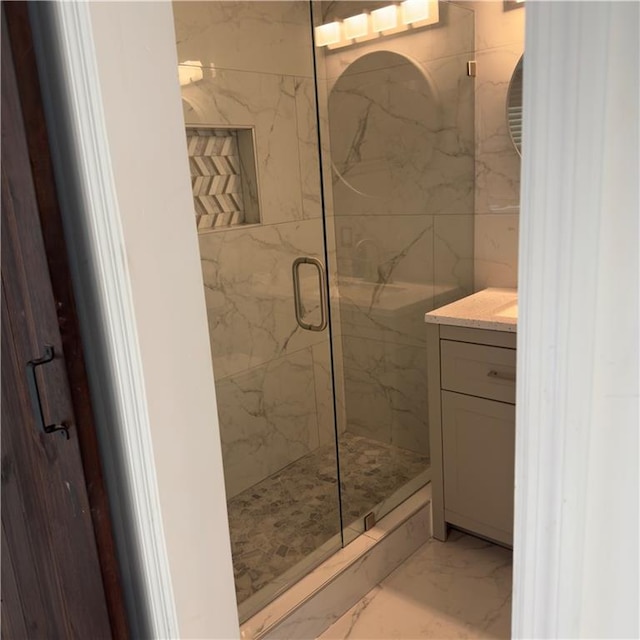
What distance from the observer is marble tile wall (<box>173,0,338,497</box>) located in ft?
7.22

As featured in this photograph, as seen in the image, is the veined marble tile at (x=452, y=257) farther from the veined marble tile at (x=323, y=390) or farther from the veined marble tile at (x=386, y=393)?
the veined marble tile at (x=323, y=390)

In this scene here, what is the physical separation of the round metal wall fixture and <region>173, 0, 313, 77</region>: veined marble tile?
815 mm

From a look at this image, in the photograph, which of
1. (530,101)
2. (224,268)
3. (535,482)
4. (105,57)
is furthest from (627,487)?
(224,268)

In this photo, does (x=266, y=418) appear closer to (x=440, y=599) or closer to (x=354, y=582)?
(x=354, y=582)

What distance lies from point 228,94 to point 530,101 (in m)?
1.84

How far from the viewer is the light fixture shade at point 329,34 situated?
2270 mm

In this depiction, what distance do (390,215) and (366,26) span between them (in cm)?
73

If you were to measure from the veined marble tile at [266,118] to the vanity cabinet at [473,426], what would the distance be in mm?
879

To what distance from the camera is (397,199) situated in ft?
8.05

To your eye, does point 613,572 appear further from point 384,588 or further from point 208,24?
point 208,24

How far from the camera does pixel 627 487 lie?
60 centimetres

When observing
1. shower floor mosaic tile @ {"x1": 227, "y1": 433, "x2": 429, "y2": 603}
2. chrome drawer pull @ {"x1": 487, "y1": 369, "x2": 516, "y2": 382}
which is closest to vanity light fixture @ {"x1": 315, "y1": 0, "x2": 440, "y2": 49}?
chrome drawer pull @ {"x1": 487, "y1": 369, "x2": 516, "y2": 382}

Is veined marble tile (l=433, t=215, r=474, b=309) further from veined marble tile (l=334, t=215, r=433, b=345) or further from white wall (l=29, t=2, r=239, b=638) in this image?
white wall (l=29, t=2, r=239, b=638)

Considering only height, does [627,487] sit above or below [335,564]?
above
